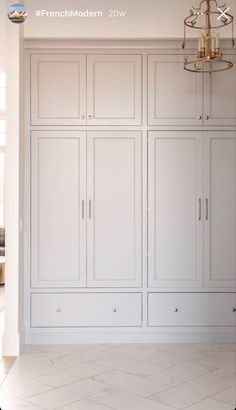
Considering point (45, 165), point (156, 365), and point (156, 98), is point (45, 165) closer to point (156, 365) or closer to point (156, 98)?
point (156, 98)

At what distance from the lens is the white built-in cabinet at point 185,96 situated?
5.49 metres

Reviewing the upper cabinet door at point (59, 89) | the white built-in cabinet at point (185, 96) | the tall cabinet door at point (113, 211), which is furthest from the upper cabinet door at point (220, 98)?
the upper cabinet door at point (59, 89)

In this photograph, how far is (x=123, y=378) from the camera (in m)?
4.44

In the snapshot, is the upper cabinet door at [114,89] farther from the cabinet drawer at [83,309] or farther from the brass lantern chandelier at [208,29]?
the cabinet drawer at [83,309]

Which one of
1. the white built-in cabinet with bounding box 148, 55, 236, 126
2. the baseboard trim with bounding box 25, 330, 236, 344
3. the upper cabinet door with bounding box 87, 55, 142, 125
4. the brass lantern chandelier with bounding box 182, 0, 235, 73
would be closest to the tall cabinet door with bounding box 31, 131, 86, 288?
the upper cabinet door with bounding box 87, 55, 142, 125

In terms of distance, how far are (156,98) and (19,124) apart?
1210 mm

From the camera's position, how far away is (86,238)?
548 cm

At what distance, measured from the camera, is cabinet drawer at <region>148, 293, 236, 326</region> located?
18.0ft

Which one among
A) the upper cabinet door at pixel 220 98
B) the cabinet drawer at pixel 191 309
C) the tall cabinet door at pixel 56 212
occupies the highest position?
the upper cabinet door at pixel 220 98

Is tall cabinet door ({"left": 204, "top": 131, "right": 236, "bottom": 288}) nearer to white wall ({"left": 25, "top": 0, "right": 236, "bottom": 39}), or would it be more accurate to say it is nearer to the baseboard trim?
the baseboard trim

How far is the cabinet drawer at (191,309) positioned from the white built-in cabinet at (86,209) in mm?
267

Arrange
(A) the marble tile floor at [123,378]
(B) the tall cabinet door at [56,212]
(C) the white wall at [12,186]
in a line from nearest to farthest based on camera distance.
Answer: (A) the marble tile floor at [123,378] < (C) the white wall at [12,186] < (B) the tall cabinet door at [56,212]

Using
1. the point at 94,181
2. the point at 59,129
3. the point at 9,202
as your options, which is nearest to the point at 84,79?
the point at 59,129

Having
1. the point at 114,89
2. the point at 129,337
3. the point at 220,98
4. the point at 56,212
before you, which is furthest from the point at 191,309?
the point at 114,89
